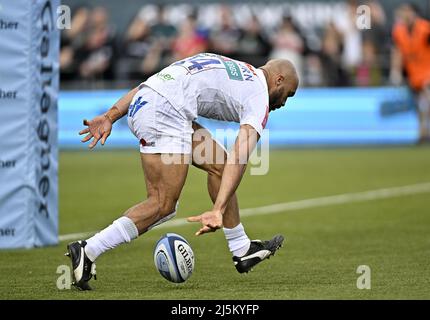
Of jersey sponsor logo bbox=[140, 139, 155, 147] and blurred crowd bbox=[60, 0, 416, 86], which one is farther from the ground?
blurred crowd bbox=[60, 0, 416, 86]

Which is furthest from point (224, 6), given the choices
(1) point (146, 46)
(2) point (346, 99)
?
(2) point (346, 99)

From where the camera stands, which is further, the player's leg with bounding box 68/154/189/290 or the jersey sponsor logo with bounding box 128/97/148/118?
the jersey sponsor logo with bounding box 128/97/148/118

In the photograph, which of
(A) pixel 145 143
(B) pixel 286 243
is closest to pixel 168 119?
(A) pixel 145 143

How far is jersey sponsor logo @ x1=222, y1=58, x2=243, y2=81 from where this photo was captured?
8.57m

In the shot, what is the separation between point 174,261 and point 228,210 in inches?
31.0

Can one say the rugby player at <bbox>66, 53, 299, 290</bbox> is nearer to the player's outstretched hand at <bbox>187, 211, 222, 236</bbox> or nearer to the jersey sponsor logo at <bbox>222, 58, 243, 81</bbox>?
the jersey sponsor logo at <bbox>222, 58, 243, 81</bbox>

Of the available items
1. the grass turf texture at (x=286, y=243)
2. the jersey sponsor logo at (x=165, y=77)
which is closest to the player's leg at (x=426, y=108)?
the grass turf texture at (x=286, y=243)

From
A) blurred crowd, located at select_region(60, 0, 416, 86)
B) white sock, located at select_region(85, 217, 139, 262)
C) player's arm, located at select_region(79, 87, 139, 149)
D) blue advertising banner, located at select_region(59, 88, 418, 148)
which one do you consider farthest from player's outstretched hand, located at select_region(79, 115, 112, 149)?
blurred crowd, located at select_region(60, 0, 416, 86)

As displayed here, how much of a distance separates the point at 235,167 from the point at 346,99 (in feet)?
52.7

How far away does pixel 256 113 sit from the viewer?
27.0 ft

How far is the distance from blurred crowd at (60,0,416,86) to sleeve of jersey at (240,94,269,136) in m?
16.5

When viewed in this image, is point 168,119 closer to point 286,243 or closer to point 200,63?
point 200,63
